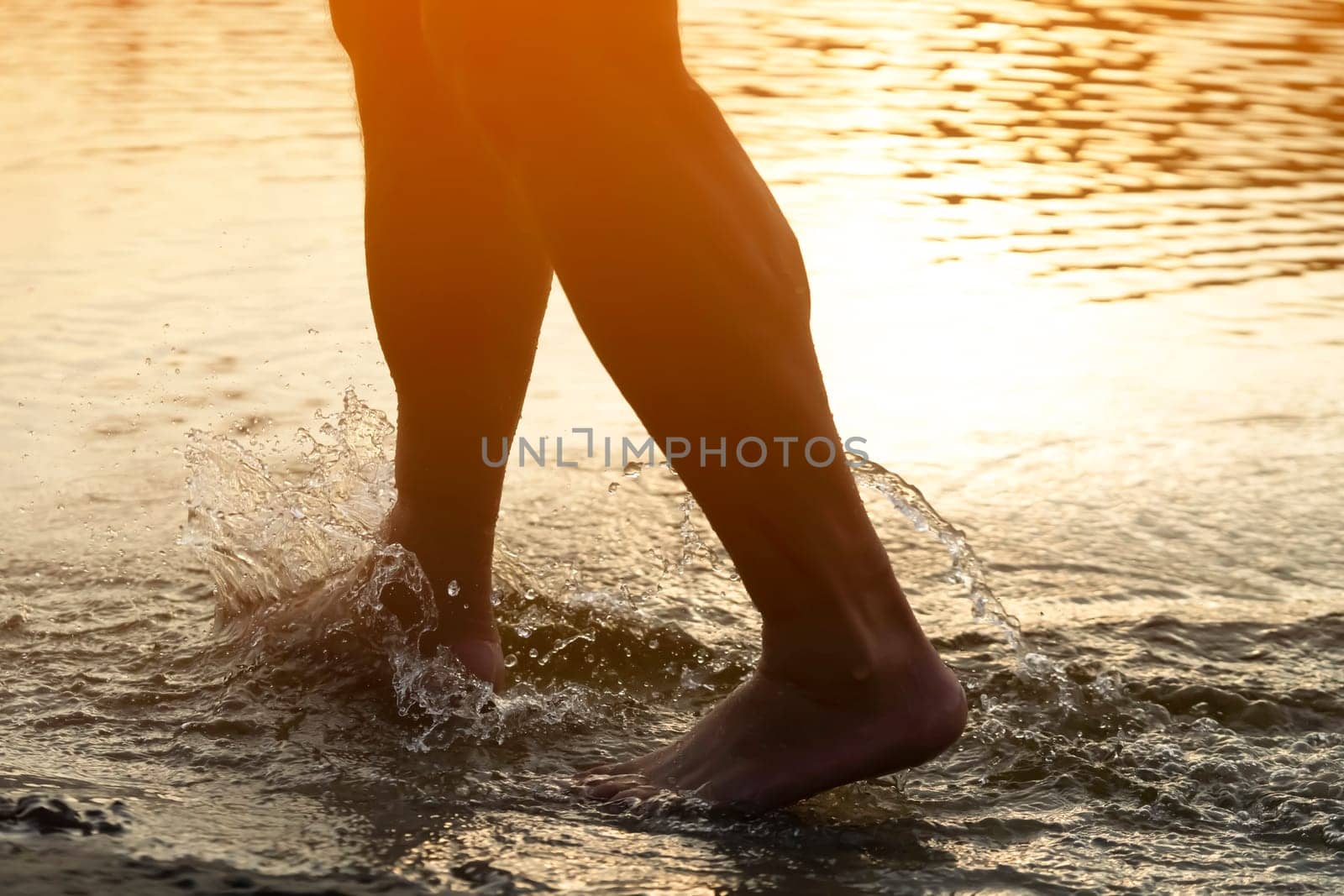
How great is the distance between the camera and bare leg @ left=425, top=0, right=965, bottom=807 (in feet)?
4.77

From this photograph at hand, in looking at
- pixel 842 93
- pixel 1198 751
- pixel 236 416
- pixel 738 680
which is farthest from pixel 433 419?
pixel 842 93

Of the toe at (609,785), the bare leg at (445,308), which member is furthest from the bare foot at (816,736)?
the bare leg at (445,308)

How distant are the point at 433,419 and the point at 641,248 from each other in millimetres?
483

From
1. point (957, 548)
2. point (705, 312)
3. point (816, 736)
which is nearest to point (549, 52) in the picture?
point (705, 312)

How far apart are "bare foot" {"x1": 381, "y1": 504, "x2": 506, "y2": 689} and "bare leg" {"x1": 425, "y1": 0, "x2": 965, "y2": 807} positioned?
43cm

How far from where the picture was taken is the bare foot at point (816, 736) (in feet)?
4.94

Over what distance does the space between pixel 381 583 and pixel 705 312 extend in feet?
→ 1.92

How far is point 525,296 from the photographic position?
1.87 meters

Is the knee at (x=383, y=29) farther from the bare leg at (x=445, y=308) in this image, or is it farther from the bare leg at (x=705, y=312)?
the bare leg at (x=705, y=312)

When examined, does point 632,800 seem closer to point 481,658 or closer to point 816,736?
Result: point 816,736

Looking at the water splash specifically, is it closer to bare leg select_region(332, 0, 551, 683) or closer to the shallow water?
the shallow water

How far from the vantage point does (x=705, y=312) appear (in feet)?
4.76

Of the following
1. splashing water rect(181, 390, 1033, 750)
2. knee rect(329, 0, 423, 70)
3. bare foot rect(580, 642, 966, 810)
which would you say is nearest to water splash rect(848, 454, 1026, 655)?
splashing water rect(181, 390, 1033, 750)

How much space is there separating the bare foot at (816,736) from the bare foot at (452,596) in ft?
1.13
